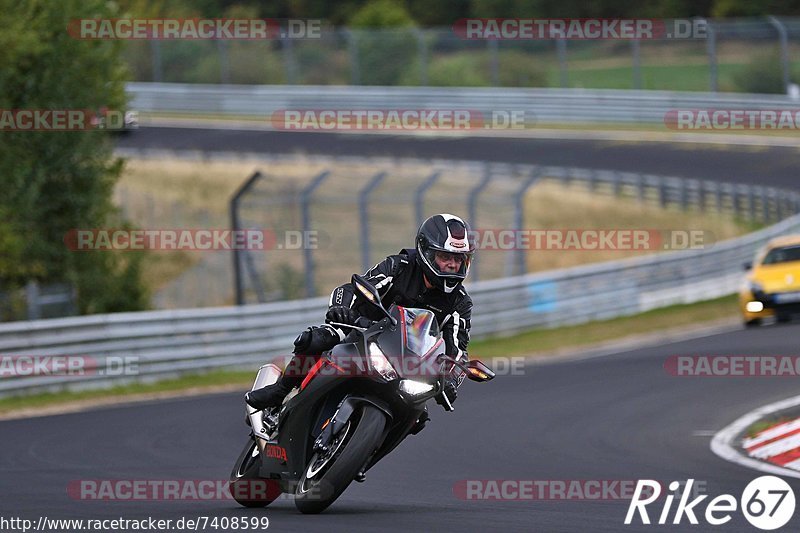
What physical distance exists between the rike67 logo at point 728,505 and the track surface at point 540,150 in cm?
2788

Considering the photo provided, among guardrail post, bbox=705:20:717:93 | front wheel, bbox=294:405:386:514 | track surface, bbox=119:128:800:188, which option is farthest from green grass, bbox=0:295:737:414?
guardrail post, bbox=705:20:717:93

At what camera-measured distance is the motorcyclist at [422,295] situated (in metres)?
7.85

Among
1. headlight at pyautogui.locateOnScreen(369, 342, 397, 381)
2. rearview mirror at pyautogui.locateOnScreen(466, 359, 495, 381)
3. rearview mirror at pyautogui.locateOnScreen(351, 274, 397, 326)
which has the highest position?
rearview mirror at pyautogui.locateOnScreen(351, 274, 397, 326)

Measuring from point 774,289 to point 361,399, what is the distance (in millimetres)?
14701

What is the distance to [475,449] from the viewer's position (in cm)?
1228

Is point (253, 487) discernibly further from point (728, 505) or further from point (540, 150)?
point (540, 150)

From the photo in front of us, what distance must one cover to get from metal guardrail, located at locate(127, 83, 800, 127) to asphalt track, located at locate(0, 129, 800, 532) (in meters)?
20.5

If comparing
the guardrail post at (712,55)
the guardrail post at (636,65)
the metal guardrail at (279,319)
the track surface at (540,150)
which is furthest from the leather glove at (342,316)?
the guardrail post at (636,65)

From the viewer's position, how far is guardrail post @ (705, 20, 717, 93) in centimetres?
4003

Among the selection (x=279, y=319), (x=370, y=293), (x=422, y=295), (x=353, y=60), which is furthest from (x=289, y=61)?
(x=370, y=293)

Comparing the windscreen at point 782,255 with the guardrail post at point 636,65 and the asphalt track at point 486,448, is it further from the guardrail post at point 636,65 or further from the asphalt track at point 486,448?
the guardrail post at point 636,65

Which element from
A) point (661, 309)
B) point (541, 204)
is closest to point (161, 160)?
point (541, 204)

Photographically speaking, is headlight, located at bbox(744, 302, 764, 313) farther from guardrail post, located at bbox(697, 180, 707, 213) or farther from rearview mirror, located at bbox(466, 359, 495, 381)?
rearview mirror, located at bbox(466, 359, 495, 381)

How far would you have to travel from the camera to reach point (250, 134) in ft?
141
